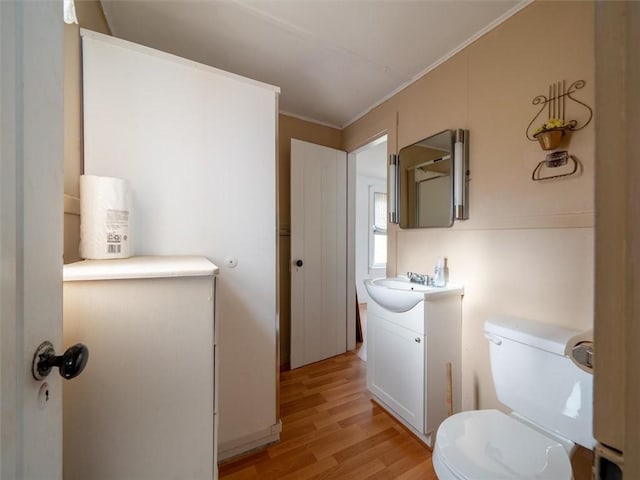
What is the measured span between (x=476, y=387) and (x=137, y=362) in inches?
65.7

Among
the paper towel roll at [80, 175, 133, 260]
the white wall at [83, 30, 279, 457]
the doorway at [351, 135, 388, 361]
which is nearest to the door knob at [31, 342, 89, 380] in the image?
the paper towel roll at [80, 175, 133, 260]

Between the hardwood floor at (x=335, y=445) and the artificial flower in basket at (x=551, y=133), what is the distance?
1.69 m

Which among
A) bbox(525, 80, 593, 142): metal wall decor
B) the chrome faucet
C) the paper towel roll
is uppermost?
bbox(525, 80, 593, 142): metal wall decor

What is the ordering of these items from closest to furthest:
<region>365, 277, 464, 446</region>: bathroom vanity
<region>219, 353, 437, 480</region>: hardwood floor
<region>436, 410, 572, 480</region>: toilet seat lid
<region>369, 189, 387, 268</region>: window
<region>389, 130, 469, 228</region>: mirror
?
<region>436, 410, 572, 480</region>: toilet seat lid
<region>219, 353, 437, 480</region>: hardwood floor
<region>365, 277, 464, 446</region>: bathroom vanity
<region>389, 130, 469, 228</region>: mirror
<region>369, 189, 387, 268</region>: window

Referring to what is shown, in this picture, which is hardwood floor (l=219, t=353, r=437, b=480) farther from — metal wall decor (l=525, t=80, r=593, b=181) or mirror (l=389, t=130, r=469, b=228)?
metal wall decor (l=525, t=80, r=593, b=181)

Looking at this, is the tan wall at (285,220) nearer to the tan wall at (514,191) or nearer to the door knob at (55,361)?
the tan wall at (514,191)

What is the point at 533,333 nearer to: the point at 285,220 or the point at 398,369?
the point at 398,369

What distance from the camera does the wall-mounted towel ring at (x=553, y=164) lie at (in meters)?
1.07

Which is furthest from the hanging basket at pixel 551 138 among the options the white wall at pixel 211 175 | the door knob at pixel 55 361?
the door knob at pixel 55 361

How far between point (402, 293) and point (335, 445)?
94 cm

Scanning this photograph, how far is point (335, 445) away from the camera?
139 cm

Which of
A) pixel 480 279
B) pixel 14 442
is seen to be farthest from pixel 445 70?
pixel 14 442

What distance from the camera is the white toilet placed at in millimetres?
821

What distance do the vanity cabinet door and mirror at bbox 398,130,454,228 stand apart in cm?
77
